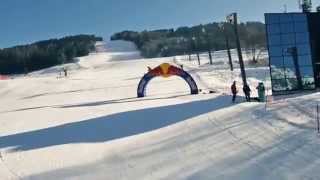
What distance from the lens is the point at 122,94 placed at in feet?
173

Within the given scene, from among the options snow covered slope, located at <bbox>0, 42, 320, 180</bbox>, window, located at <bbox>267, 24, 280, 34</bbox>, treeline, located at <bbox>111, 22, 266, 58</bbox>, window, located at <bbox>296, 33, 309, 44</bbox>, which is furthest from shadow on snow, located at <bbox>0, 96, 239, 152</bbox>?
treeline, located at <bbox>111, 22, 266, 58</bbox>

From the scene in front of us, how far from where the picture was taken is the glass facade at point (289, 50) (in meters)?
48.3

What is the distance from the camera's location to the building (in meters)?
48.2

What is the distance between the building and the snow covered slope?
8012 mm

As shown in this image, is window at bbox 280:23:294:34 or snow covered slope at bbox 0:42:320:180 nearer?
snow covered slope at bbox 0:42:320:180

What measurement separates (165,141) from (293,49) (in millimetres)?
24770

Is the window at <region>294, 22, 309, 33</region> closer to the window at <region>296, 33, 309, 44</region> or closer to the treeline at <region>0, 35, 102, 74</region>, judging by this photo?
the window at <region>296, 33, 309, 44</region>

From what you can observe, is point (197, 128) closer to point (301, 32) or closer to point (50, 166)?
point (50, 166)

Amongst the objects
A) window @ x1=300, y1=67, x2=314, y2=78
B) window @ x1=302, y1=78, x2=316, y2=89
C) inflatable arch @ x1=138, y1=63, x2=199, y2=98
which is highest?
inflatable arch @ x1=138, y1=63, x2=199, y2=98

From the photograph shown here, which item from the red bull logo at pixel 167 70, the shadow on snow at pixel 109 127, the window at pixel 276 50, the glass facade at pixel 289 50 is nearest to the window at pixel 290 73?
the glass facade at pixel 289 50

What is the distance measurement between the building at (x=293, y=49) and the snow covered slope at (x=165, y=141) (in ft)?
26.3

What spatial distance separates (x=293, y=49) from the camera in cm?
4841

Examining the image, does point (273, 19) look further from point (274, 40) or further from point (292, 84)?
point (292, 84)

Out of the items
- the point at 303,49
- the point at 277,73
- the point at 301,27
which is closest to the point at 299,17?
the point at 301,27
